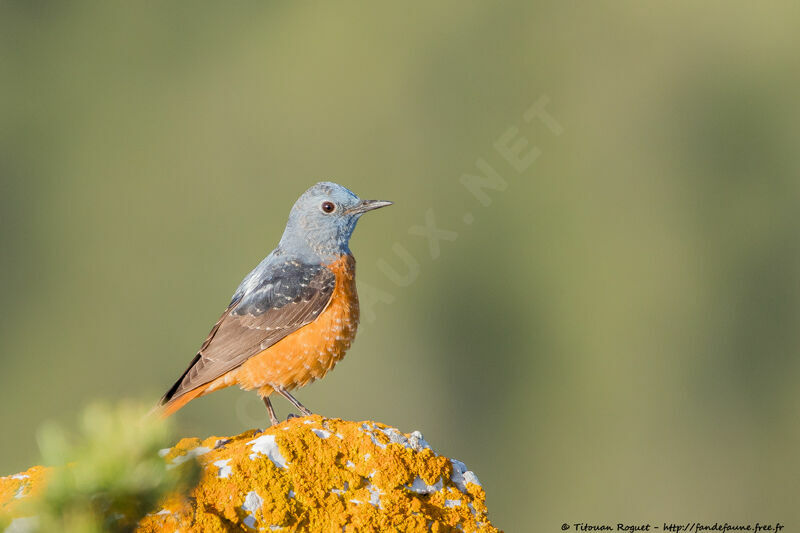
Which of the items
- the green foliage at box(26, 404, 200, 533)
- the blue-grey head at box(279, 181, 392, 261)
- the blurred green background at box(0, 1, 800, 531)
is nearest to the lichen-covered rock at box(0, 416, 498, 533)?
the green foliage at box(26, 404, 200, 533)

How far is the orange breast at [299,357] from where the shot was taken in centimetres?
828

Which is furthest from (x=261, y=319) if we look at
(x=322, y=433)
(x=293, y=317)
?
(x=322, y=433)

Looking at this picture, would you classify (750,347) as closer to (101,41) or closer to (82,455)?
(82,455)

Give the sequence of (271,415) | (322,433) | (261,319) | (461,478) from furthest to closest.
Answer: (261,319) < (271,415) < (461,478) < (322,433)

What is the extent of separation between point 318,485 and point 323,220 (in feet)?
11.4

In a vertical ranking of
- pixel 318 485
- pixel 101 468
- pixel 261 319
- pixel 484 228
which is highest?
pixel 261 319

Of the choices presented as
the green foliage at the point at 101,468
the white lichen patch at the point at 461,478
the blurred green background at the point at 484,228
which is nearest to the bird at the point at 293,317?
the white lichen patch at the point at 461,478

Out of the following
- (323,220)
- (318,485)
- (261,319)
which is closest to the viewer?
(318,485)

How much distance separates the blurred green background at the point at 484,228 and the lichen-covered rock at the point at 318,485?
117ft

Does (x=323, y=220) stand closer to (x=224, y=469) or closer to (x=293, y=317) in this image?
(x=293, y=317)

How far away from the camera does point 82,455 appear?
4.58m

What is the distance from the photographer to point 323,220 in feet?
29.7

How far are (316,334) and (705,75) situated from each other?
282 ft

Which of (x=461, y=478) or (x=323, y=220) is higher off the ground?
(x=323, y=220)
